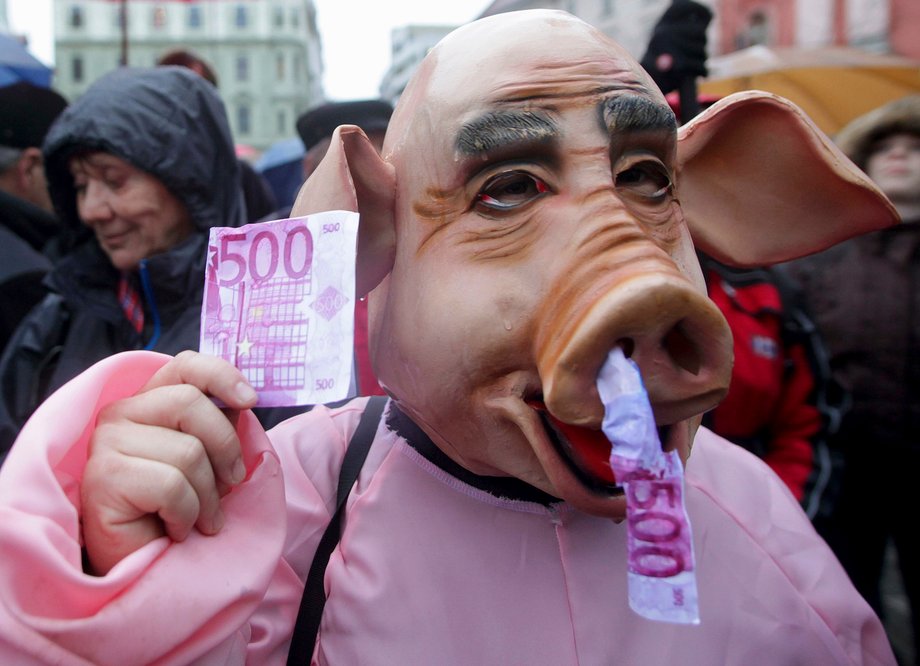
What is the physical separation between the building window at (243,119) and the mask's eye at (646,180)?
171 feet

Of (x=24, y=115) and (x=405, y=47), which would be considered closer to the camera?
(x=24, y=115)

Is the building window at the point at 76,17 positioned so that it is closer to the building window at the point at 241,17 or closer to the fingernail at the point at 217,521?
the building window at the point at 241,17

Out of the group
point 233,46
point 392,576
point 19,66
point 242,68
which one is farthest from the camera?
point 242,68

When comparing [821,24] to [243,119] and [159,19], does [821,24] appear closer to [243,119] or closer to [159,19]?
[243,119]

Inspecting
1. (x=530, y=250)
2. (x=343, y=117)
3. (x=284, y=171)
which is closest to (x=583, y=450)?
(x=530, y=250)

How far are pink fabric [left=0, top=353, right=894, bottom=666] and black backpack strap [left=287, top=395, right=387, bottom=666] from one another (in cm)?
1

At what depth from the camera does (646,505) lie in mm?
872

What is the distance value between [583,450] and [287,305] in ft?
1.40

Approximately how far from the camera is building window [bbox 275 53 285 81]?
1964 inches

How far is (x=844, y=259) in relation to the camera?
2678 millimetres

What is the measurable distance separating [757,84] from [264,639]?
428 cm

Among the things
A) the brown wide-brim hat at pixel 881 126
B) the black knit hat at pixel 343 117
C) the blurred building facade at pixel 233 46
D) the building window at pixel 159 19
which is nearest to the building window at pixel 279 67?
the blurred building facade at pixel 233 46

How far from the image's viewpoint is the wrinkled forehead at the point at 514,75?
103 cm

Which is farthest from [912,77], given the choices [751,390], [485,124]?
[485,124]
